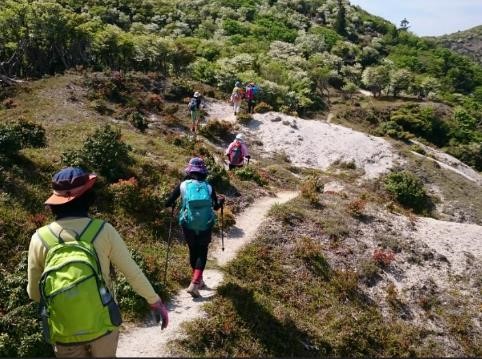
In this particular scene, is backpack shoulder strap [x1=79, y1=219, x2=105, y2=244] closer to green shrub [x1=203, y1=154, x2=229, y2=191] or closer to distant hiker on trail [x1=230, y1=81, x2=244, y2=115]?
green shrub [x1=203, y1=154, x2=229, y2=191]

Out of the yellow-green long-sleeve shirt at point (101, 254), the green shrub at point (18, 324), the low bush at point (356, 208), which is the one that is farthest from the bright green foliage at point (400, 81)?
A: the yellow-green long-sleeve shirt at point (101, 254)

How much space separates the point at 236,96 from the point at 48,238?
101 ft

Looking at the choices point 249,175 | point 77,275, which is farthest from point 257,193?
point 77,275

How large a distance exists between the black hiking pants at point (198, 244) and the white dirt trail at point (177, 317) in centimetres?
93

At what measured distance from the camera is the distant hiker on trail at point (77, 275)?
4.71 metres

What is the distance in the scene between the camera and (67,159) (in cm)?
1633

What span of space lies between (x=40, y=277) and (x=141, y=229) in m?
8.96

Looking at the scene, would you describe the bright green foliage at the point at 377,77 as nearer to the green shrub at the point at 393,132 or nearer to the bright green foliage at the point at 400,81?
the bright green foliage at the point at 400,81

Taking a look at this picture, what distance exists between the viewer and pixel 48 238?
5.03 meters

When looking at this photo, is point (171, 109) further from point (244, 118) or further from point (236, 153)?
point (236, 153)

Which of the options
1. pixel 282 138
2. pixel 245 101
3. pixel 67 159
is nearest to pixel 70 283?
pixel 67 159

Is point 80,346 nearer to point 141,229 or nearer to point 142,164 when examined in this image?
point 141,229

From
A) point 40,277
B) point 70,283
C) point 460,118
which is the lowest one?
point 460,118

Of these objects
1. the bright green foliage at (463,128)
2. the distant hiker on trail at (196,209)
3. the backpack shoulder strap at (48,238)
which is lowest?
the bright green foliage at (463,128)
